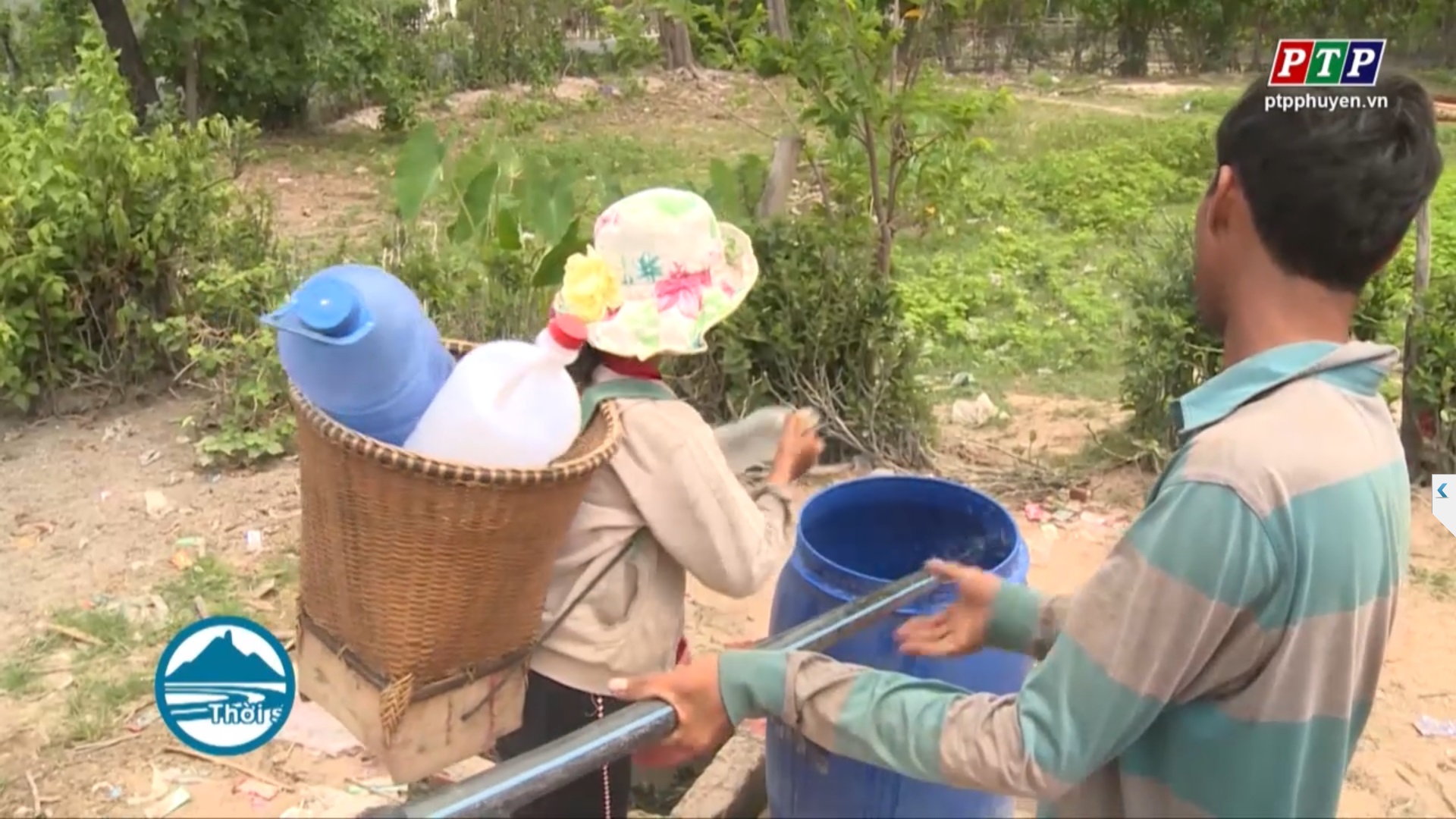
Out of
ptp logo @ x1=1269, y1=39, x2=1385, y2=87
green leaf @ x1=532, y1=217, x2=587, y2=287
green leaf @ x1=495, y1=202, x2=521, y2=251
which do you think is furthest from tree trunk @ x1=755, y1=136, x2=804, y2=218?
ptp logo @ x1=1269, y1=39, x2=1385, y2=87

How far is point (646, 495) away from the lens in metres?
1.98

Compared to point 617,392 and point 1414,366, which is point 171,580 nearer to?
point 617,392

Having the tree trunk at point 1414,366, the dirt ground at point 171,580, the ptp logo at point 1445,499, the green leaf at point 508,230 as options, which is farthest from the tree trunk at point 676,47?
the ptp logo at point 1445,499

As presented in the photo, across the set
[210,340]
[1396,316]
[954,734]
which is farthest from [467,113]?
[954,734]

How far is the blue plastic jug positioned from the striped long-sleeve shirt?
710 mm

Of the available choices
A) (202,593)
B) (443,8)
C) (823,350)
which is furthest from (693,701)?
(443,8)

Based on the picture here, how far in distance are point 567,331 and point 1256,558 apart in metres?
0.90

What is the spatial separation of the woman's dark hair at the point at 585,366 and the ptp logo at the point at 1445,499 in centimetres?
337

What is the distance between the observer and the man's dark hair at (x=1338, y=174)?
1.20 metres

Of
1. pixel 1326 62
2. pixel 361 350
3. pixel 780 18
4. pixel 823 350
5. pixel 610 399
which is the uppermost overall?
pixel 1326 62

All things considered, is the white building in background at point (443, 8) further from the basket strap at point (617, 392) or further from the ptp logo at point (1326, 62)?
the ptp logo at point (1326, 62)

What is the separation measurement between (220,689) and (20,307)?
3.39 m

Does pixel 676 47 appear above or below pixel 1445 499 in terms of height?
above

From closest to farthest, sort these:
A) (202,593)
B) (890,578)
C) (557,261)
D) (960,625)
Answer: (960,625), (890,578), (202,593), (557,261)
